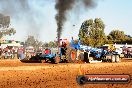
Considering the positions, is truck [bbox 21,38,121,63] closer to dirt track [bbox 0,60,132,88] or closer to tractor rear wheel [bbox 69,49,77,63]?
tractor rear wheel [bbox 69,49,77,63]

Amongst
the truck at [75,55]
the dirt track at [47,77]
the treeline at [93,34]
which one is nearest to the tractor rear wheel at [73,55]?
the truck at [75,55]

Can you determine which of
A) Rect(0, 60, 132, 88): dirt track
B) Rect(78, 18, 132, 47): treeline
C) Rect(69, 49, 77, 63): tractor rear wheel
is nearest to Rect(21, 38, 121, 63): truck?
Rect(69, 49, 77, 63): tractor rear wheel

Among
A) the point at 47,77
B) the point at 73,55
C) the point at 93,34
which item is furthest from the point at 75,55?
the point at 93,34

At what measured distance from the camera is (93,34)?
85.3 metres

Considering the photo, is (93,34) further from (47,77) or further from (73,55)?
(47,77)

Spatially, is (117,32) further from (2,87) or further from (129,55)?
(2,87)

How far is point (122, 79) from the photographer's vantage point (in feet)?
32.8


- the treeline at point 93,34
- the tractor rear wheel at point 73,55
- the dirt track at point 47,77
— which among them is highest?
the treeline at point 93,34

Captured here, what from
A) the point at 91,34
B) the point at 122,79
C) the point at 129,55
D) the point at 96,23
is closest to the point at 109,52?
the point at 129,55

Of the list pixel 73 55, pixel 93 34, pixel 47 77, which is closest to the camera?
pixel 47 77

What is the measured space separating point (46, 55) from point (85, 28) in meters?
62.0

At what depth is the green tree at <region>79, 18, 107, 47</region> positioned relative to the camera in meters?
80.9

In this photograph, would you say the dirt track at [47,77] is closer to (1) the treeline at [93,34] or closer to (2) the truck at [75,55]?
(2) the truck at [75,55]

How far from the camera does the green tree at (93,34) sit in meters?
80.9
